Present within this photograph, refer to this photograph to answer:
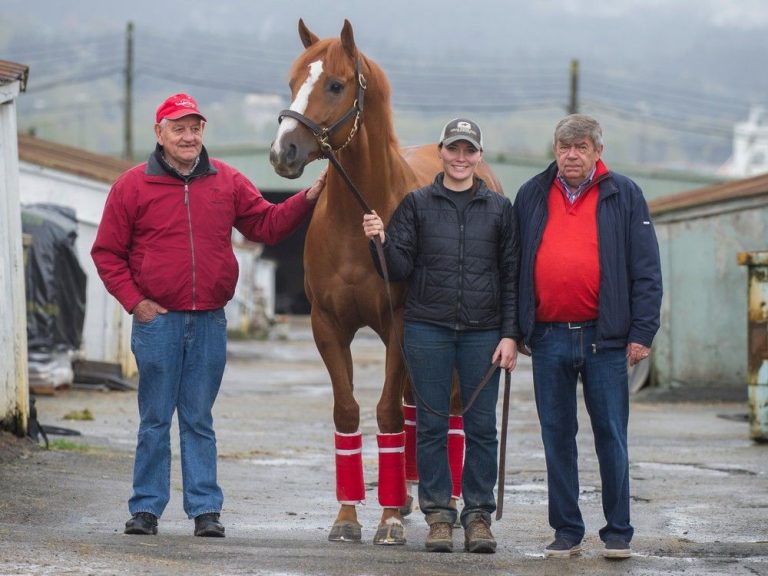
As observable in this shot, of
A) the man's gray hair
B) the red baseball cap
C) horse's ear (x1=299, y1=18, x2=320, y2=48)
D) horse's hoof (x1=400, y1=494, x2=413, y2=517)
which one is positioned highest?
horse's ear (x1=299, y1=18, x2=320, y2=48)

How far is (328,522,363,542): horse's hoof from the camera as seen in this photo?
773 centimetres

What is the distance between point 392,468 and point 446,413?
503 millimetres

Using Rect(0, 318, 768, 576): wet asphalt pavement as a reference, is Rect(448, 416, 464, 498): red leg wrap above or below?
above

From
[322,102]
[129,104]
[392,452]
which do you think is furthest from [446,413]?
[129,104]

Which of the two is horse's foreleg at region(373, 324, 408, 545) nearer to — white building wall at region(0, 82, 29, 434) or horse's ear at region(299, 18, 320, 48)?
horse's ear at region(299, 18, 320, 48)

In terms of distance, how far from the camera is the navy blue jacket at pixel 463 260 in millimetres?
7410

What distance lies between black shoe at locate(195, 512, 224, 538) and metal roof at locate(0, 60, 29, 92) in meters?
4.16

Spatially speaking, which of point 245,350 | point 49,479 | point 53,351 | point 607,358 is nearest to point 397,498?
point 607,358

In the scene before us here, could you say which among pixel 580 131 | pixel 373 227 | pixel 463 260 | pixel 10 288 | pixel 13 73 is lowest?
pixel 10 288

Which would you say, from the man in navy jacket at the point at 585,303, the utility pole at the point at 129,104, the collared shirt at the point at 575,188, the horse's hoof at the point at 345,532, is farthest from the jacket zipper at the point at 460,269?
the utility pole at the point at 129,104

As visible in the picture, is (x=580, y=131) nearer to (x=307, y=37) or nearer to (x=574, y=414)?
(x=574, y=414)

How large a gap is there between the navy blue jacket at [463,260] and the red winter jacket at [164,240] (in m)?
0.99

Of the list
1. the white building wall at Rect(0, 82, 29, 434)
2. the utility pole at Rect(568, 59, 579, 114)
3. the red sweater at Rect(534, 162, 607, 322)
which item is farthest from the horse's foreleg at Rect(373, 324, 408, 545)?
the utility pole at Rect(568, 59, 579, 114)

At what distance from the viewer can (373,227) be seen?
292 inches
